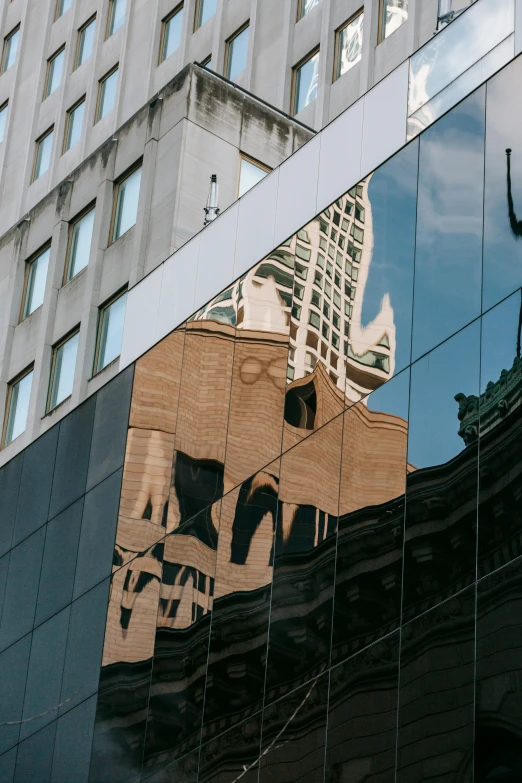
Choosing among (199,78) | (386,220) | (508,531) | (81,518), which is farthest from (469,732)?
(199,78)

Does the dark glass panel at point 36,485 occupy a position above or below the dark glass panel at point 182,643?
above

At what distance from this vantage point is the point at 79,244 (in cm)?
4084

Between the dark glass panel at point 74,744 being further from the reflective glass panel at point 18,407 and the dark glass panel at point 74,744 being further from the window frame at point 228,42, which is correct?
the window frame at point 228,42

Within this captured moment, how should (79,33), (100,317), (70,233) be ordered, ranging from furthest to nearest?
(79,33)
(70,233)
(100,317)

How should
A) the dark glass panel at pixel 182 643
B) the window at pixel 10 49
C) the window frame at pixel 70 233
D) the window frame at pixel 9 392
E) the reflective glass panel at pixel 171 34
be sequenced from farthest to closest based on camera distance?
the window at pixel 10 49, the reflective glass panel at pixel 171 34, the window frame at pixel 9 392, the window frame at pixel 70 233, the dark glass panel at pixel 182 643

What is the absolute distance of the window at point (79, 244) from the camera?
4031 centimetres

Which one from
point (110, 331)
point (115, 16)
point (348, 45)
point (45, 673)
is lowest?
point (45, 673)

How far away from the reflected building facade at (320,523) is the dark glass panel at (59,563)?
7cm

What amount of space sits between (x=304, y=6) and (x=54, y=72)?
51.7 feet

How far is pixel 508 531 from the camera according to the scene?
2133 centimetres

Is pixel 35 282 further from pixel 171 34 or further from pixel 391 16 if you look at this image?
pixel 171 34

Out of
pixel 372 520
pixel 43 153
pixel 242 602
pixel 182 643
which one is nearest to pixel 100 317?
pixel 182 643

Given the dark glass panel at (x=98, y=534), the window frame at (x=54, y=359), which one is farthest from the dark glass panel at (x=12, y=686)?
the window frame at (x=54, y=359)

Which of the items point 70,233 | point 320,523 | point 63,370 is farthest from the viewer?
point 70,233
